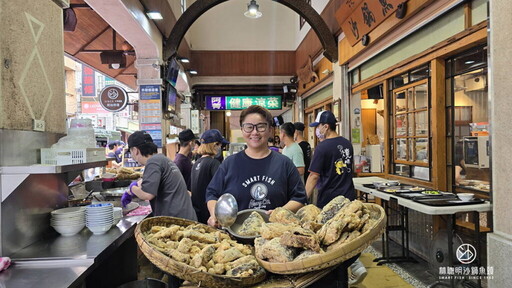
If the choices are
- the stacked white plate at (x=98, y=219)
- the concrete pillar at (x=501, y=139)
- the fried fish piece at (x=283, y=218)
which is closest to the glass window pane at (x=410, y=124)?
the concrete pillar at (x=501, y=139)

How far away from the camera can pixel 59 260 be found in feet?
6.14

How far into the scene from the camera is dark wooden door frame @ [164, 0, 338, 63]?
665cm

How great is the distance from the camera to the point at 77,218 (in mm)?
2350

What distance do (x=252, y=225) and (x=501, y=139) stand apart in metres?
2.34

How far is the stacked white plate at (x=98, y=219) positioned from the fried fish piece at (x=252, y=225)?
4.09ft

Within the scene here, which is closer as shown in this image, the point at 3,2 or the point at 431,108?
the point at 3,2

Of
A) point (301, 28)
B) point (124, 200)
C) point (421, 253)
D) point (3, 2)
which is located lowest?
point (421, 253)

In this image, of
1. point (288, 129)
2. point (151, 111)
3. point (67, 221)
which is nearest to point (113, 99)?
point (151, 111)

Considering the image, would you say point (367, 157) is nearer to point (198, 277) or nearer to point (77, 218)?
point (77, 218)

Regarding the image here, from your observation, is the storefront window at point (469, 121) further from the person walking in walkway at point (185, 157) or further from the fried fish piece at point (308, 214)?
the person walking in walkway at point (185, 157)

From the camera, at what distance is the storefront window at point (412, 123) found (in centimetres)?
431

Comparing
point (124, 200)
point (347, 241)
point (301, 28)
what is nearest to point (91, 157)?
point (124, 200)

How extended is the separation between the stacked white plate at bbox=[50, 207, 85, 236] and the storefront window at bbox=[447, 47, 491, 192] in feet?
11.8

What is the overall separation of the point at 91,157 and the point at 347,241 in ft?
6.09
